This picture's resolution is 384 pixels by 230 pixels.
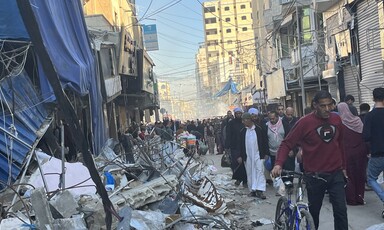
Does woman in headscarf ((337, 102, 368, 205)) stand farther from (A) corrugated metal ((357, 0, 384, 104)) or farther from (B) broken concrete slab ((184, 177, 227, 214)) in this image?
(A) corrugated metal ((357, 0, 384, 104))

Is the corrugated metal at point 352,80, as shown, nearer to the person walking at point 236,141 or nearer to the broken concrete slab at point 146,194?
the person walking at point 236,141

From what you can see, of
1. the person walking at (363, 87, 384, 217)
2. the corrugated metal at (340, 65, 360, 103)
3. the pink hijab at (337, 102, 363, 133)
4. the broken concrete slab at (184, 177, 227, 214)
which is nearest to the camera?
the person walking at (363, 87, 384, 217)

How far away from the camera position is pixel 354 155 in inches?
280

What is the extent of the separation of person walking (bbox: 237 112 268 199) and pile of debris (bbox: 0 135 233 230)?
110cm

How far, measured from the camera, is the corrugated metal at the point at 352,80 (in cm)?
1592

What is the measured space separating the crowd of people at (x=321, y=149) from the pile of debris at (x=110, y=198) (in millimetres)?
1246

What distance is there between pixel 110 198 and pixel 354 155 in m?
4.02

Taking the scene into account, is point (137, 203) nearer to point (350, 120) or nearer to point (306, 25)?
point (350, 120)

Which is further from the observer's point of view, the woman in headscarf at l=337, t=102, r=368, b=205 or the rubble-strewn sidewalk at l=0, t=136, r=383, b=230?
the woman in headscarf at l=337, t=102, r=368, b=205

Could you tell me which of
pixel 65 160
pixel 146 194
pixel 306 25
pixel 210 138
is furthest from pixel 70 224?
pixel 306 25

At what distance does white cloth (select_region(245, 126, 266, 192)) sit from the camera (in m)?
8.30

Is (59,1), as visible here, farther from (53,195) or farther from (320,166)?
(320,166)

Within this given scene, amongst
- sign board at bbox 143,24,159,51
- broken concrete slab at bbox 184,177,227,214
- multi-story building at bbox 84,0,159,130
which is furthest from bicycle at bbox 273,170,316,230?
sign board at bbox 143,24,159,51

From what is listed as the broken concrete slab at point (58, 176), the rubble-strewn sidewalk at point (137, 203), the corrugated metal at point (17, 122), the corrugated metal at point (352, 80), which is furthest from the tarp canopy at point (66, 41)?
the corrugated metal at point (352, 80)
